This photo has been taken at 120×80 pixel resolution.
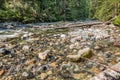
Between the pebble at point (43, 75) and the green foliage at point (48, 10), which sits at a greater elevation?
the pebble at point (43, 75)

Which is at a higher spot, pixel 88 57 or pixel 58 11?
pixel 88 57

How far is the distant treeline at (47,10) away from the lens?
49.7 feet

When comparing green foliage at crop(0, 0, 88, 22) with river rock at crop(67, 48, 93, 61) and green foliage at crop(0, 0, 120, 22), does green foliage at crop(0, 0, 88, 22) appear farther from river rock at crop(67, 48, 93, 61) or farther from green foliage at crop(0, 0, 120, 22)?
→ river rock at crop(67, 48, 93, 61)

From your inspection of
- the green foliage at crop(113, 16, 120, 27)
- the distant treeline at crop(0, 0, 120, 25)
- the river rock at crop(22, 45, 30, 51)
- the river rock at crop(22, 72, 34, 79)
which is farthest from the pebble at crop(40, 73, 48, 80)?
the distant treeline at crop(0, 0, 120, 25)

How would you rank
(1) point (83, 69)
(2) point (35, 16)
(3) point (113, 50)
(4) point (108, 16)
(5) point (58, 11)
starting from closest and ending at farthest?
1. (1) point (83, 69)
2. (3) point (113, 50)
3. (4) point (108, 16)
4. (2) point (35, 16)
5. (5) point (58, 11)

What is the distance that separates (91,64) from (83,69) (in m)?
0.38

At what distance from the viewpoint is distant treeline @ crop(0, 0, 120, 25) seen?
15.2m

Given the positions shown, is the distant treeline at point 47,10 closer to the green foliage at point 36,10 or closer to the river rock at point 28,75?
the green foliage at point 36,10

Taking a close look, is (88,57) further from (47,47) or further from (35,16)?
(35,16)

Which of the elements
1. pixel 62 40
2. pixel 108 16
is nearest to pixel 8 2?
pixel 108 16

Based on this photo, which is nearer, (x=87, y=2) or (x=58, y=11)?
(x=58, y=11)

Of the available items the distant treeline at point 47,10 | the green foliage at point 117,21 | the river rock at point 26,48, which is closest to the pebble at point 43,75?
the river rock at point 26,48

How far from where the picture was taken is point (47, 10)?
87.3ft

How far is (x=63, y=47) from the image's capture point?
7363mm
